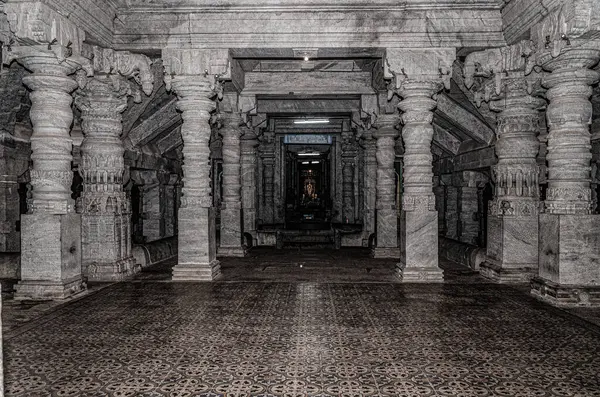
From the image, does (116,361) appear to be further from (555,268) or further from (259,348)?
(555,268)

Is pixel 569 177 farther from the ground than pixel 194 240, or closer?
farther from the ground

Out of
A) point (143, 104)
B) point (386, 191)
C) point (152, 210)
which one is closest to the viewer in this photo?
point (143, 104)

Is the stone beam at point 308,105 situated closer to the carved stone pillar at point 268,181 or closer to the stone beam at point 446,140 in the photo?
the stone beam at point 446,140

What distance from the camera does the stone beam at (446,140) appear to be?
12781 mm

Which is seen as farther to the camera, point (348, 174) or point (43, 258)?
point (348, 174)

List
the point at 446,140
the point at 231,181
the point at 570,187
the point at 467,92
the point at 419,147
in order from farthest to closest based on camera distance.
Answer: the point at 446,140, the point at 231,181, the point at 467,92, the point at 419,147, the point at 570,187

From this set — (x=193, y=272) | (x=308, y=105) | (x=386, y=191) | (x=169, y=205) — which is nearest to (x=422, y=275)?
(x=386, y=191)

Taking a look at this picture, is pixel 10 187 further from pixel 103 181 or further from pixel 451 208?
pixel 451 208

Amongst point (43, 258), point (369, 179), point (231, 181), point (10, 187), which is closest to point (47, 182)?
point (43, 258)

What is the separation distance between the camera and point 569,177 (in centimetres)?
639

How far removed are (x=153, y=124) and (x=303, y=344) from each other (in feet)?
25.9

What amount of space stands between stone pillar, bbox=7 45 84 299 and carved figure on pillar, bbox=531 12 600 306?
661 cm

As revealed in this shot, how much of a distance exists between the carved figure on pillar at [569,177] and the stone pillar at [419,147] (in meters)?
1.68

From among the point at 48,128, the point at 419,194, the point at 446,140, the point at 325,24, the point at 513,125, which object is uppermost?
the point at 325,24
